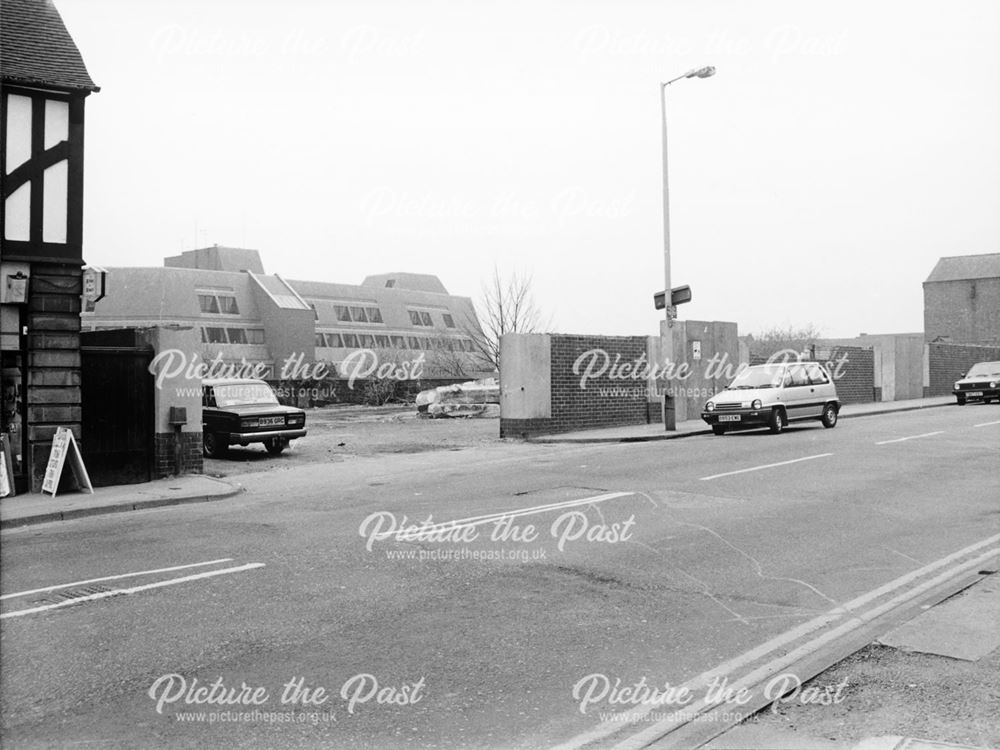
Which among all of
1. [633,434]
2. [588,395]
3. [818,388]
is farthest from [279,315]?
[818,388]

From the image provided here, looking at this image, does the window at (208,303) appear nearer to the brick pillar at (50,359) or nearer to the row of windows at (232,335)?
the row of windows at (232,335)

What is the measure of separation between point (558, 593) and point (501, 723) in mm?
2464

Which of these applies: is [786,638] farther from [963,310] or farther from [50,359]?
[963,310]

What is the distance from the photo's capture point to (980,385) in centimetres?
3272

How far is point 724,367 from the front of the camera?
2738cm

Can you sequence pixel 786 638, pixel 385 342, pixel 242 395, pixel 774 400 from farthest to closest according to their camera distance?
pixel 385 342, pixel 774 400, pixel 242 395, pixel 786 638

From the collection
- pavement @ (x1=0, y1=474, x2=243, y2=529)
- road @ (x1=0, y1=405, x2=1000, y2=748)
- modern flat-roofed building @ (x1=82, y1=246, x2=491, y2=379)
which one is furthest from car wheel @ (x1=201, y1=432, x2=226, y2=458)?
modern flat-roofed building @ (x1=82, y1=246, x2=491, y2=379)

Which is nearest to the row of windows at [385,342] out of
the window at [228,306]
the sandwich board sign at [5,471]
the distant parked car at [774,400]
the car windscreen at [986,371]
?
the window at [228,306]

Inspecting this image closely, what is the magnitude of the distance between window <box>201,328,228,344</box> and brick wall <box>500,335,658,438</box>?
46686 mm

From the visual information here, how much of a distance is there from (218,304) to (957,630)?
6641 centimetres

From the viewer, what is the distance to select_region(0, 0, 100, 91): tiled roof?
43.5 feet

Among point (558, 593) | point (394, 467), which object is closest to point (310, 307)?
point (394, 467)

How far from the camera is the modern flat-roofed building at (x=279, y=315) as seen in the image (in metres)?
64.1

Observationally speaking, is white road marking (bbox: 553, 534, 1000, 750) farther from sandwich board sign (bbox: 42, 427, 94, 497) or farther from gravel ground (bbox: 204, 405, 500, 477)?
gravel ground (bbox: 204, 405, 500, 477)
